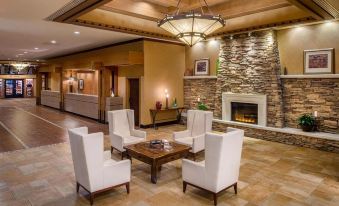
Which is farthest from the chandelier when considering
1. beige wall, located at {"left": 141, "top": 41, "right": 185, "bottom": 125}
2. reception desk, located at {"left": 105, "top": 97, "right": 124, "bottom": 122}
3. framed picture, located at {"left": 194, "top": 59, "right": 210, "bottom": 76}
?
reception desk, located at {"left": 105, "top": 97, "right": 124, "bottom": 122}

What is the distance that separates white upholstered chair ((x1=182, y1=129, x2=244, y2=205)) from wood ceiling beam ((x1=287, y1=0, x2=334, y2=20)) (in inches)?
107

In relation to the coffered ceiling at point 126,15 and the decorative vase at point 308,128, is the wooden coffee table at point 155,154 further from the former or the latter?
the decorative vase at point 308,128

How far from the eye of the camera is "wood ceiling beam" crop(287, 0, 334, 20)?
4465mm

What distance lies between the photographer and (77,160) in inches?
143

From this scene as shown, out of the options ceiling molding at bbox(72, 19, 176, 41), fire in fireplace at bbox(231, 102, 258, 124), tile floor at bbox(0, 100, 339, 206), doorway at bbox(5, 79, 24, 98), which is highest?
ceiling molding at bbox(72, 19, 176, 41)

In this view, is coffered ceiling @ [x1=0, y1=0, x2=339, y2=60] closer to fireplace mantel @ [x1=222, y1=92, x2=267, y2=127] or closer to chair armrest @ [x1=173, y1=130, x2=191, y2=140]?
fireplace mantel @ [x1=222, y1=92, x2=267, y2=127]

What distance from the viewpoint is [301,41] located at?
6812 mm

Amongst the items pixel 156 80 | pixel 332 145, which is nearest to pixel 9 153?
pixel 156 80

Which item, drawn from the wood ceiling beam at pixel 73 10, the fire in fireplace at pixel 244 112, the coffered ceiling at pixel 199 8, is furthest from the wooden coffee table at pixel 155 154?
the fire in fireplace at pixel 244 112

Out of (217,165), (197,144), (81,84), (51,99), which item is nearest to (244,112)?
(197,144)

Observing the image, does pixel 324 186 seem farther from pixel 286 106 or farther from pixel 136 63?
pixel 136 63

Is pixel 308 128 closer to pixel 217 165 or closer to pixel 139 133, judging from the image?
pixel 217 165

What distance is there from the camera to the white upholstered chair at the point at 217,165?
3.43 m

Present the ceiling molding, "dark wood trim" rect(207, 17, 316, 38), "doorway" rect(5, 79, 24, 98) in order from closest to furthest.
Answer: "dark wood trim" rect(207, 17, 316, 38) < the ceiling molding < "doorway" rect(5, 79, 24, 98)
